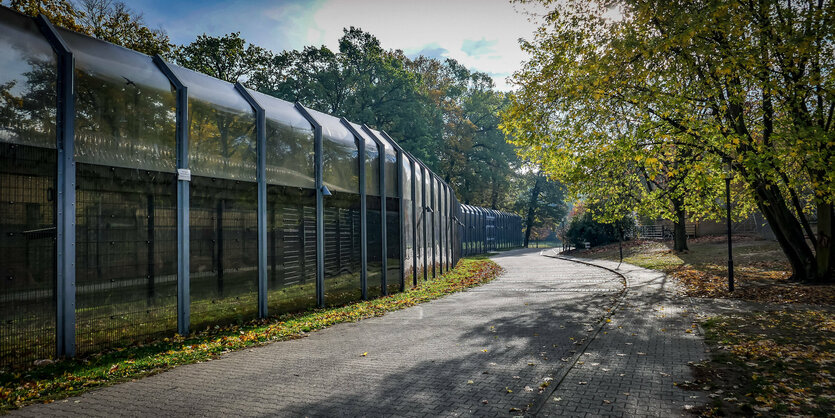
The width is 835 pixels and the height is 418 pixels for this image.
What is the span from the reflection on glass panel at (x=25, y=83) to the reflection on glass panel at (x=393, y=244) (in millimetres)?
8982

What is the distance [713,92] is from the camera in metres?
12.3

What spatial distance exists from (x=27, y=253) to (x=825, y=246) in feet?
60.4

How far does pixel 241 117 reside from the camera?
9.36 meters

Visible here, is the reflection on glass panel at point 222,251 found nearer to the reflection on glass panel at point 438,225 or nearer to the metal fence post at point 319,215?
the metal fence post at point 319,215

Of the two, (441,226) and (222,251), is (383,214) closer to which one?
(222,251)

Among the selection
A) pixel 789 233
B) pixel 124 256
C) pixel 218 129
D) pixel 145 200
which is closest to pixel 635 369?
pixel 124 256

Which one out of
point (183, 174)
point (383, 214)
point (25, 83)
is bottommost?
point (383, 214)

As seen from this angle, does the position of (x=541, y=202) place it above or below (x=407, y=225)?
above

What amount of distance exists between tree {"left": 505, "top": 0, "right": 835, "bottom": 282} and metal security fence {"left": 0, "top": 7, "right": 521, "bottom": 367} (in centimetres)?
757

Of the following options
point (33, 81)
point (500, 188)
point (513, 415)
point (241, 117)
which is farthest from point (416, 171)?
point (500, 188)

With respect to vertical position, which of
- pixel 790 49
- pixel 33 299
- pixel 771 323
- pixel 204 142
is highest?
pixel 790 49

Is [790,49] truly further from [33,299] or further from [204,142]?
[33,299]

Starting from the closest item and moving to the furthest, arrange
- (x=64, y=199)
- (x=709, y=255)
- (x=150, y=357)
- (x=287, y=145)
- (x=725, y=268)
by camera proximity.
A: (x=64, y=199) → (x=150, y=357) → (x=287, y=145) → (x=725, y=268) → (x=709, y=255)

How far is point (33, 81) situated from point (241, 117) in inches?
135
